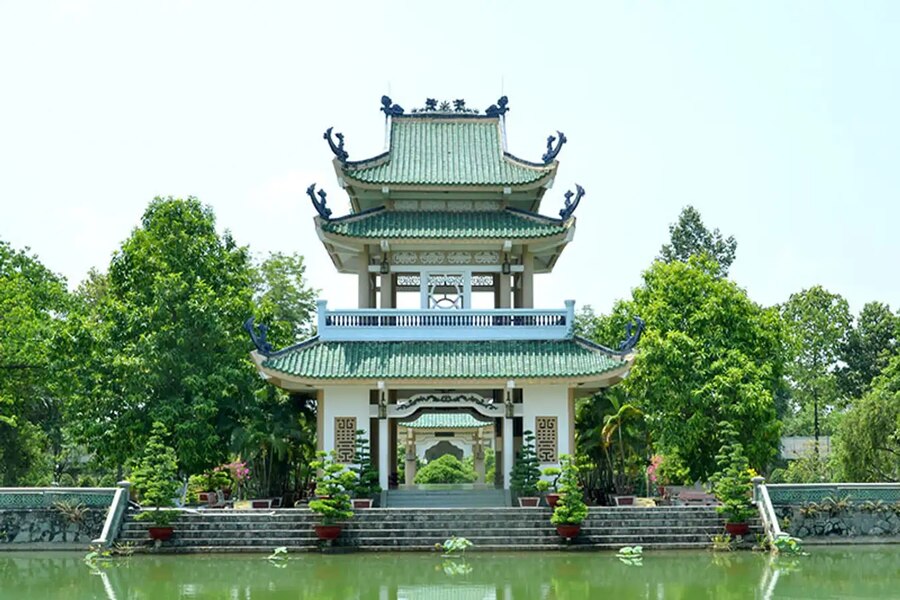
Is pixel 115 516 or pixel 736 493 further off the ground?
pixel 736 493

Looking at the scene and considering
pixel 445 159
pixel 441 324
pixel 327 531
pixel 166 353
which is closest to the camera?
pixel 327 531

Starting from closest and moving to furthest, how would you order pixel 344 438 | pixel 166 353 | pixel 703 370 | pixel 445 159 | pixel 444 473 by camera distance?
pixel 344 438 → pixel 166 353 → pixel 445 159 → pixel 703 370 → pixel 444 473

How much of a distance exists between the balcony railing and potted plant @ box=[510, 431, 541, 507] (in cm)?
217

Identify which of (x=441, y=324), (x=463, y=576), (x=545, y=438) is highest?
(x=441, y=324)

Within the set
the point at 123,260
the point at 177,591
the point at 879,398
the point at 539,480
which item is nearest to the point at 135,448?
the point at 123,260

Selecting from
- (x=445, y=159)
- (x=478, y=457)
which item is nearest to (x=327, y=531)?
(x=445, y=159)

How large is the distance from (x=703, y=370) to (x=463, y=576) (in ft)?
41.4

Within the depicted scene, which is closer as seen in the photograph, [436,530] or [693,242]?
[436,530]

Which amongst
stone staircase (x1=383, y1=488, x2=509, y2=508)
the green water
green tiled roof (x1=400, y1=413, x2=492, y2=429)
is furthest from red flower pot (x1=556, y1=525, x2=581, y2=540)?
green tiled roof (x1=400, y1=413, x2=492, y2=429)

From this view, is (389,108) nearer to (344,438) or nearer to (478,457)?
(344,438)

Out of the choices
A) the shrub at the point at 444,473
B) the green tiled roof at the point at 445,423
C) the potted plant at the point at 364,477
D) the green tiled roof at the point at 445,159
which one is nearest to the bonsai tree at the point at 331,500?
the potted plant at the point at 364,477

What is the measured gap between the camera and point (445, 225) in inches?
840

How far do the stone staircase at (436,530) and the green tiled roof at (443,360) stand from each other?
9.19ft

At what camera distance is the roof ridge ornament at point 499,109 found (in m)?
24.0
